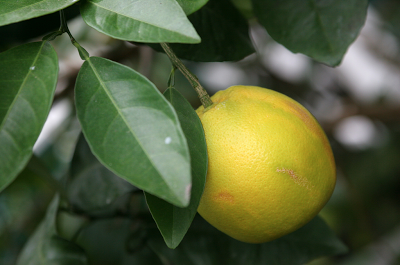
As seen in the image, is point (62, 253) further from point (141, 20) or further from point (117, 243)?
point (141, 20)

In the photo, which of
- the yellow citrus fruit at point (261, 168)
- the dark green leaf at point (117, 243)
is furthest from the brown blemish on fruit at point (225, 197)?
the dark green leaf at point (117, 243)

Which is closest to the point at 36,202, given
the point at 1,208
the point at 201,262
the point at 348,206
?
the point at 1,208

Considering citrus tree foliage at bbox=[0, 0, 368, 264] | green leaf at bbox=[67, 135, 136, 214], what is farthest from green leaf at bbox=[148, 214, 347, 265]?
green leaf at bbox=[67, 135, 136, 214]

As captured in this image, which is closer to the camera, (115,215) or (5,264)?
(115,215)

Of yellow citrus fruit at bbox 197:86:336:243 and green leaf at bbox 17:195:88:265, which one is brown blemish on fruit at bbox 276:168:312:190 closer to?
yellow citrus fruit at bbox 197:86:336:243

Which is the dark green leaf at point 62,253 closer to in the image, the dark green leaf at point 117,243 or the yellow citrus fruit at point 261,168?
the dark green leaf at point 117,243

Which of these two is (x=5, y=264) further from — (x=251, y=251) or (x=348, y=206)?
(x=348, y=206)
